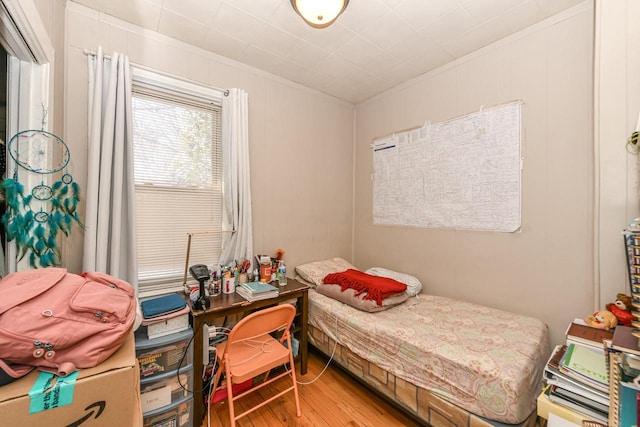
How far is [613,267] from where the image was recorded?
144 centimetres

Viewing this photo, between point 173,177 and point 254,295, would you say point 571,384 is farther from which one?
point 173,177

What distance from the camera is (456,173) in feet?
7.52

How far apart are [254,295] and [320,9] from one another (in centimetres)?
187

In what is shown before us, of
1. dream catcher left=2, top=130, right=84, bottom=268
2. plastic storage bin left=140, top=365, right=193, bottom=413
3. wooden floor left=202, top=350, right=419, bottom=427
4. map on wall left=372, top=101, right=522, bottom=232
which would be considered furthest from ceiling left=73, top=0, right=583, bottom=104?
wooden floor left=202, top=350, right=419, bottom=427

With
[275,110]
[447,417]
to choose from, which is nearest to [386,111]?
[275,110]

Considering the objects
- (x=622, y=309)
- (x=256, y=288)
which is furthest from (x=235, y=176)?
(x=622, y=309)

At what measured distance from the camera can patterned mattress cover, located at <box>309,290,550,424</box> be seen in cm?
128

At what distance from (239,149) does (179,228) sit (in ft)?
2.70

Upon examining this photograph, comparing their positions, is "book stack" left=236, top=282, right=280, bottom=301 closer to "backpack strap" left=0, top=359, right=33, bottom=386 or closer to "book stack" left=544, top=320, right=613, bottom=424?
"backpack strap" left=0, top=359, right=33, bottom=386

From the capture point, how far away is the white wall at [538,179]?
5.59 feet

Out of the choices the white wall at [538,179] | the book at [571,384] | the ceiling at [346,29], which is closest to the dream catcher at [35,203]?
the ceiling at [346,29]

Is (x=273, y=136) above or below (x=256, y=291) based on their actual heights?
above

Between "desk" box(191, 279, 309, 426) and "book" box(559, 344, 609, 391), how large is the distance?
1614mm

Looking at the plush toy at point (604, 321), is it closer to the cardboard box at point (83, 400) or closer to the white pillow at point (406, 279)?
the white pillow at point (406, 279)
